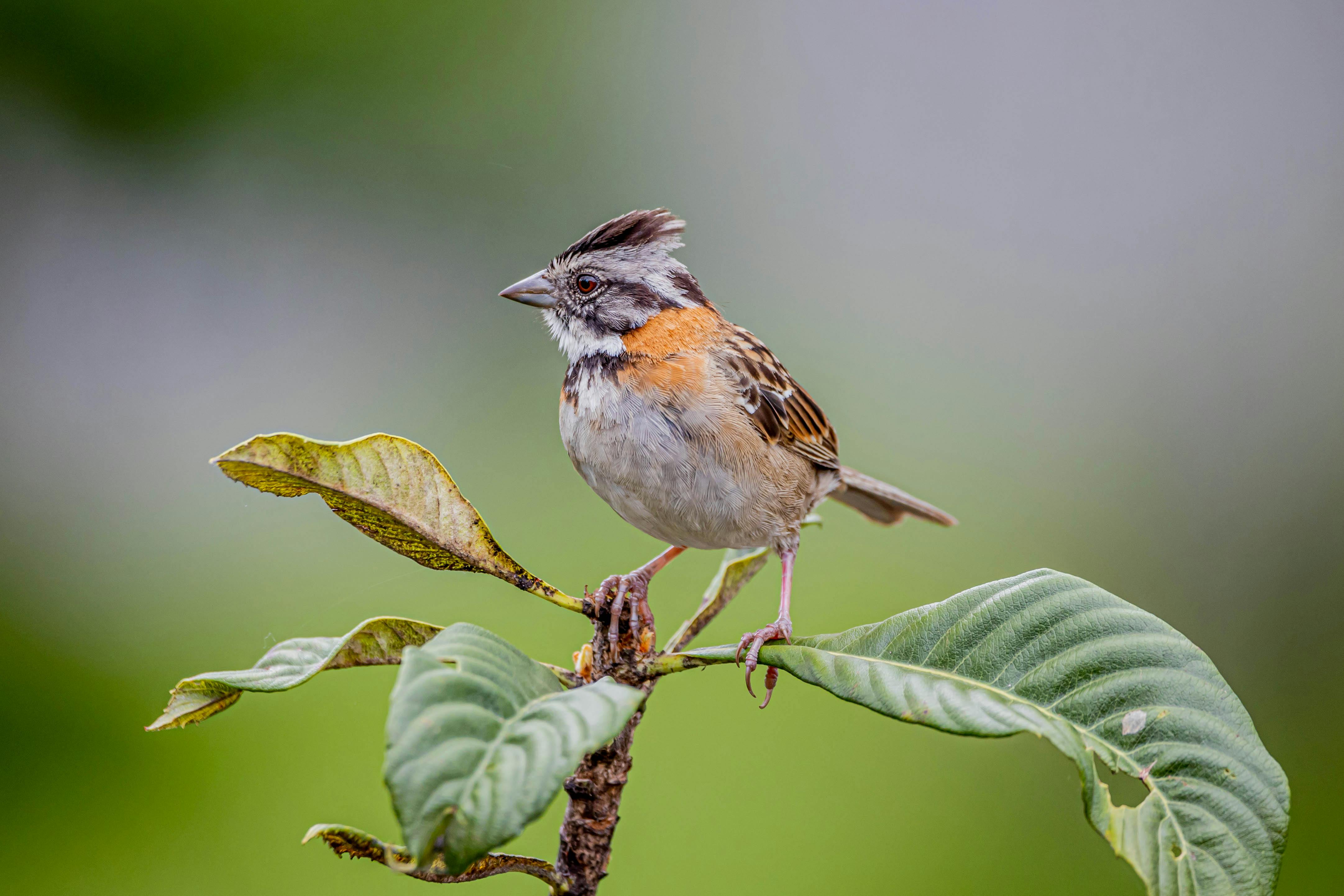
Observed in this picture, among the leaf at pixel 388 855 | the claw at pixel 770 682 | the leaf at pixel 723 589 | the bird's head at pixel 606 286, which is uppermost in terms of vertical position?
the bird's head at pixel 606 286

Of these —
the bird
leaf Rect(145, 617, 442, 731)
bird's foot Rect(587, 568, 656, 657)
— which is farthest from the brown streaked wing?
leaf Rect(145, 617, 442, 731)

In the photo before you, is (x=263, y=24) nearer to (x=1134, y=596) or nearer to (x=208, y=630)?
(x=208, y=630)

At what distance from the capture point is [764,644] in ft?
4.63

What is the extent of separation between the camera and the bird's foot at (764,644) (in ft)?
4.60

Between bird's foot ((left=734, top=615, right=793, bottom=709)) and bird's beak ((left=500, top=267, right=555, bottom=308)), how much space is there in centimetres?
86

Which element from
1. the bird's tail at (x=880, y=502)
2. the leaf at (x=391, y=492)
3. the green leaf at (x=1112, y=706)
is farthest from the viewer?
the bird's tail at (x=880, y=502)

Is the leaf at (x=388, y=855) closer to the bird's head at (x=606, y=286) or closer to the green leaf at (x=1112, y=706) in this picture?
the green leaf at (x=1112, y=706)

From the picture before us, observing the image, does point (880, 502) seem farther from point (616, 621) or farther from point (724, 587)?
point (616, 621)

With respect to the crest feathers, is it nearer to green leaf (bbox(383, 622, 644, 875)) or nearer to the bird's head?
the bird's head

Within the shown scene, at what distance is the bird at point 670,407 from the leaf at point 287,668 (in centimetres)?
35

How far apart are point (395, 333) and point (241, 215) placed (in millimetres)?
750

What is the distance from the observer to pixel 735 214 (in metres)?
3.82

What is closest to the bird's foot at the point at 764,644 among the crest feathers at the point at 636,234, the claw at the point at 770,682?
the claw at the point at 770,682

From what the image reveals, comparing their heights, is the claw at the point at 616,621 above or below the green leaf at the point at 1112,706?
above
